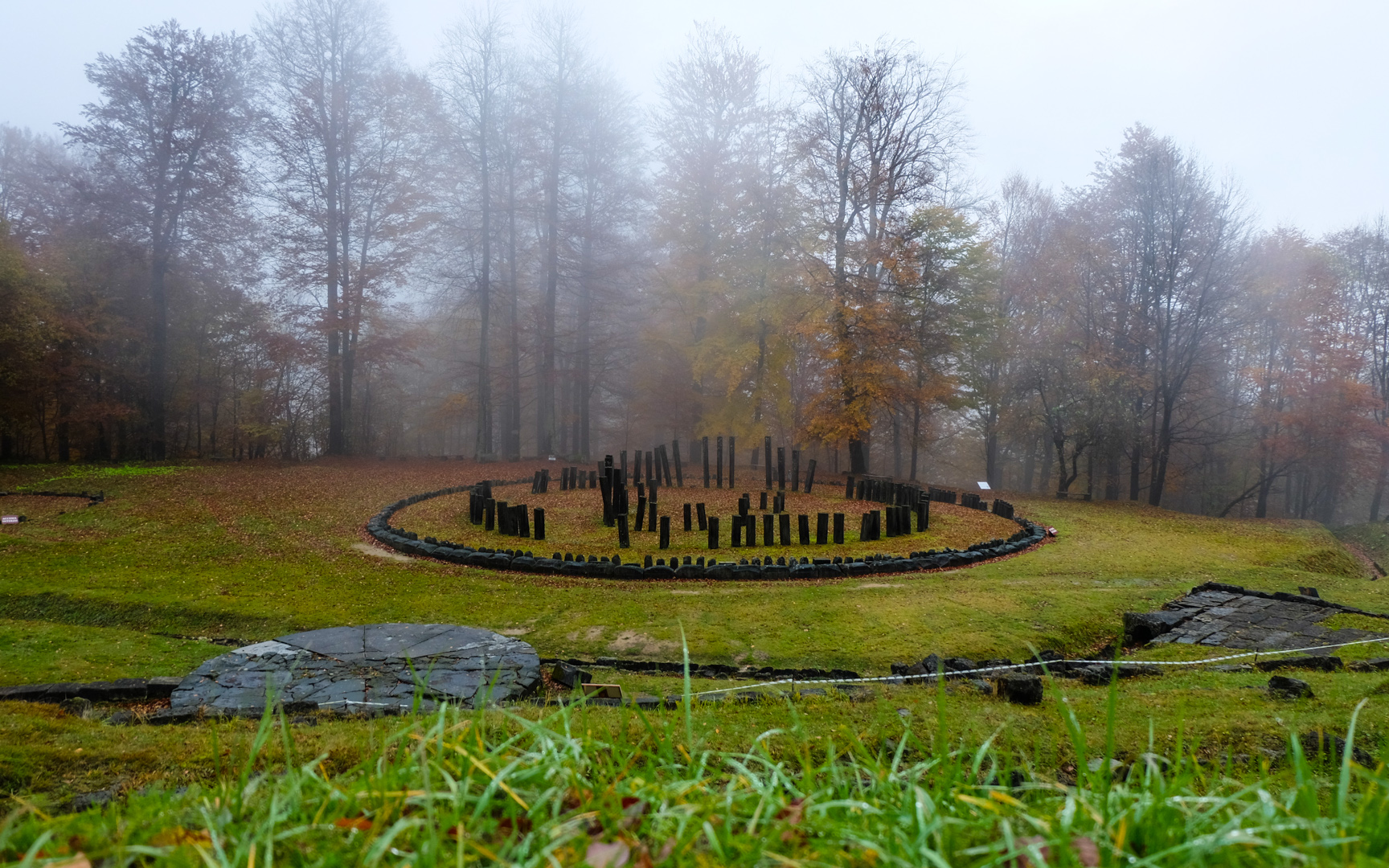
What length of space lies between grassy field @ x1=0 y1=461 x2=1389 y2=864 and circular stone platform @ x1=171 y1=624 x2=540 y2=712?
654mm

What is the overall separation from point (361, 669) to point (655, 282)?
2202 cm

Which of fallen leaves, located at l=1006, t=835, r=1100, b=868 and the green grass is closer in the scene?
fallen leaves, located at l=1006, t=835, r=1100, b=868

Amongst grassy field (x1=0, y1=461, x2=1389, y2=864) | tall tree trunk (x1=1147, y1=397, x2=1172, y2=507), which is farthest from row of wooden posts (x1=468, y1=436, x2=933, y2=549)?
tall tree trunk (x1=1147, y1=397, x2=1172, y2=507)

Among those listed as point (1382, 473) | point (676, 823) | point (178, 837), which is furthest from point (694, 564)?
point (1382, 473)

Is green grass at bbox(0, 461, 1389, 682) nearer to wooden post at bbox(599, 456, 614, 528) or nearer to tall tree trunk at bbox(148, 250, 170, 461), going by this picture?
wooden post at bbox(599, 456, 614, 528)

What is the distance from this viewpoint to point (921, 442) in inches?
934

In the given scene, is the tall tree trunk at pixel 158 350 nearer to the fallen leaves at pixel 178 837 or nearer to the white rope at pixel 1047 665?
the white rope at pixel 1047 665

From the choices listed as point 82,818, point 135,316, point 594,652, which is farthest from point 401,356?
point 82,818

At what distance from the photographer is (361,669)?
498 centimetres

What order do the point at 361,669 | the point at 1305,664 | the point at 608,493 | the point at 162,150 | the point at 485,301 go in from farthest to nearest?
the point at 485,301
the point at 162,150
the point at 608,493
the point at 1305,664
the point at 361,669

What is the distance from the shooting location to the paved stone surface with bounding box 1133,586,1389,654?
6469mm

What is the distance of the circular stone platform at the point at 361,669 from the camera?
177 inches

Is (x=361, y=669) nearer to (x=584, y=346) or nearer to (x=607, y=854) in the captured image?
(x=607, y=854)

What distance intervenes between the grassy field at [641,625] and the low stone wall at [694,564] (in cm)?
30
